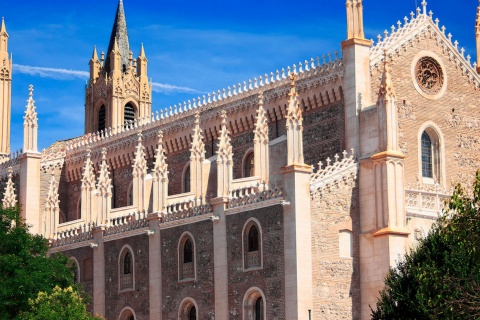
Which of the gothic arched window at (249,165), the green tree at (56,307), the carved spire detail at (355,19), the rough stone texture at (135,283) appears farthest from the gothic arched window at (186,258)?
the carved spire detail at (355,19)

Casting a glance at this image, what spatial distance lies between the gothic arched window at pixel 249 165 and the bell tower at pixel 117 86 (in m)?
21.5

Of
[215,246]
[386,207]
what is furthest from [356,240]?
[215,246]

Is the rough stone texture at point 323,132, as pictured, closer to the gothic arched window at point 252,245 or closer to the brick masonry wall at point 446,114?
the brick masonry wall at point 446,114

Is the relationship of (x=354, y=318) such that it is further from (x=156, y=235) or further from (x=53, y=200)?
(x=53, y=200)

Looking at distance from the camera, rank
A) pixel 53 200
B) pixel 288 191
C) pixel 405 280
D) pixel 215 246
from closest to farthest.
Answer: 1. pixel 405 280
2. pixel 288 191
3. pixel 215 246
4. pixel 53 200

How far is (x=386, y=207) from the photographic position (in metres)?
51.2

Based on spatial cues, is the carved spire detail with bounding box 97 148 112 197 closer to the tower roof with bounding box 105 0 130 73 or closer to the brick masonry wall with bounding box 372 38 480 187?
the brick masonry wall with bounding box 372 38 480 187

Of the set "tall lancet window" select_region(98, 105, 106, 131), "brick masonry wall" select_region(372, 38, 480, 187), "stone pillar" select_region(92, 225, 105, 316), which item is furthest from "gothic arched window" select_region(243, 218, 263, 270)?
"tall lancet window" select_region(98, 105, 106, 131)

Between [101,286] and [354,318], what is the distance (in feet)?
54.1

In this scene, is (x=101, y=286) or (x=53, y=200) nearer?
(x=101, y=286)

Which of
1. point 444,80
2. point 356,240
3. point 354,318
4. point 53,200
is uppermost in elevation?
point 444,80

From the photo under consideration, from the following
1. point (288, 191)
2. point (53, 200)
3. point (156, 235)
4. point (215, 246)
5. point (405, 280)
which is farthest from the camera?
point (53, 200)

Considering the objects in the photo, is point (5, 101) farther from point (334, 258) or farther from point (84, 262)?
point (334, 258)

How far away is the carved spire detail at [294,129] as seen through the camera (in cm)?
5147
